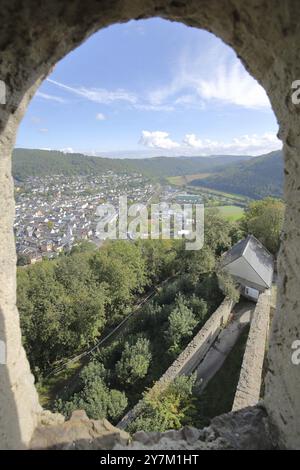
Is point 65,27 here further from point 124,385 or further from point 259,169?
point 259,169

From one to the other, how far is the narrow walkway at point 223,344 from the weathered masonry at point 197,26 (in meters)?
A: 7.96

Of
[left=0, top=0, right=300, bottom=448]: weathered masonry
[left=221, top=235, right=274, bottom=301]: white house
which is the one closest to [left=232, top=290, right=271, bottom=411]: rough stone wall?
[left=0, top=0, right=300, bottom=448]: weathered masonry

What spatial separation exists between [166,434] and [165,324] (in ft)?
35.3

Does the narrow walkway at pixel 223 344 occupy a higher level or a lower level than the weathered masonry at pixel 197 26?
lower

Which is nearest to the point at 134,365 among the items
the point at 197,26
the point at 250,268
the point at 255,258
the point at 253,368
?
the point at 253,368

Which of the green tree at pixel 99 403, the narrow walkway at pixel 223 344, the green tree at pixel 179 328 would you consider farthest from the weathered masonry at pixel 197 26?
the green tree at pixel 179 328

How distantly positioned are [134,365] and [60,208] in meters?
82.6

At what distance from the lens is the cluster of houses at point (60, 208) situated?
53119 millimetres

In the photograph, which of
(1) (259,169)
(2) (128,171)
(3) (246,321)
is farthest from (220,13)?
(2) (128,171)

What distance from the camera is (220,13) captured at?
8.15 ft

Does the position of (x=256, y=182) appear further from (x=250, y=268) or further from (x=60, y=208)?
(x=250, y=268)

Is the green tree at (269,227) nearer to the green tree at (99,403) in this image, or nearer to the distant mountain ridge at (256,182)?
the green tree at (99,403)

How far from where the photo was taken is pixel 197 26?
9.47ft

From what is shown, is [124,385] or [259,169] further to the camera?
[259,169]
